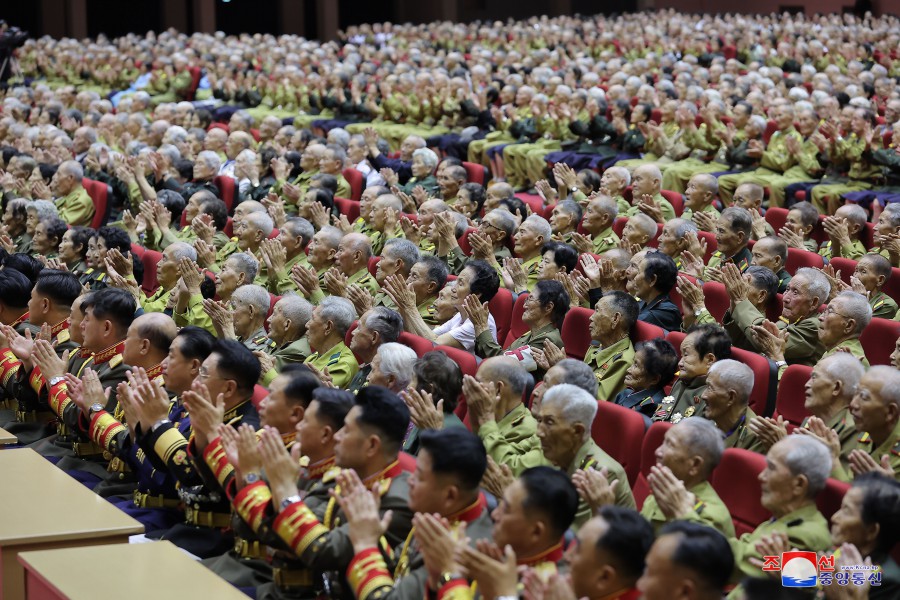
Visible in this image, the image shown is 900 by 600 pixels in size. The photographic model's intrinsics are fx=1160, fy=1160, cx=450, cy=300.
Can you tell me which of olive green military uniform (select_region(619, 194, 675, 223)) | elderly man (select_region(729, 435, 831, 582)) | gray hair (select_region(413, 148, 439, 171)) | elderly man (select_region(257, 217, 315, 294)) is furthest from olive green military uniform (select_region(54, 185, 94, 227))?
elderly man (select_region(729, 435, 831, 582))

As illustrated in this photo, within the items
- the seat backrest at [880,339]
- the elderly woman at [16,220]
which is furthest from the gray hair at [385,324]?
the elderly woman at [16,220]

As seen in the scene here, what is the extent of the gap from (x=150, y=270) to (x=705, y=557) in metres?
4.45

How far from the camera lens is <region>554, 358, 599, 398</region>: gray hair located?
3.62 metres

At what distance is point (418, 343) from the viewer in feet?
14.3

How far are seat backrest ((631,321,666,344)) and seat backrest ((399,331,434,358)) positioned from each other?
0.80 m

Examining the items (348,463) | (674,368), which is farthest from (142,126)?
(348,463)

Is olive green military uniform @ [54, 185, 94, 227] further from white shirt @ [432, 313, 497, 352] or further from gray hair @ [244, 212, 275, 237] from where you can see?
white shirt @ [432, 313, 497, 352]

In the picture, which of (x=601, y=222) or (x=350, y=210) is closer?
(x=601, y=222)

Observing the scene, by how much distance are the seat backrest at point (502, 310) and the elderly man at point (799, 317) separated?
0.97 m

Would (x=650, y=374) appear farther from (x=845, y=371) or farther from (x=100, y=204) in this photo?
(x=100, y=204)

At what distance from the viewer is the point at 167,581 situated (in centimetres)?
263

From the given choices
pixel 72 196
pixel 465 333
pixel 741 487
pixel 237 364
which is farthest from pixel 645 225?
pixel 72 196

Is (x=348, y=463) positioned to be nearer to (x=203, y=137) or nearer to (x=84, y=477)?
(x=84, y=477)

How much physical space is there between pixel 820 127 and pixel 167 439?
653 centimetres
